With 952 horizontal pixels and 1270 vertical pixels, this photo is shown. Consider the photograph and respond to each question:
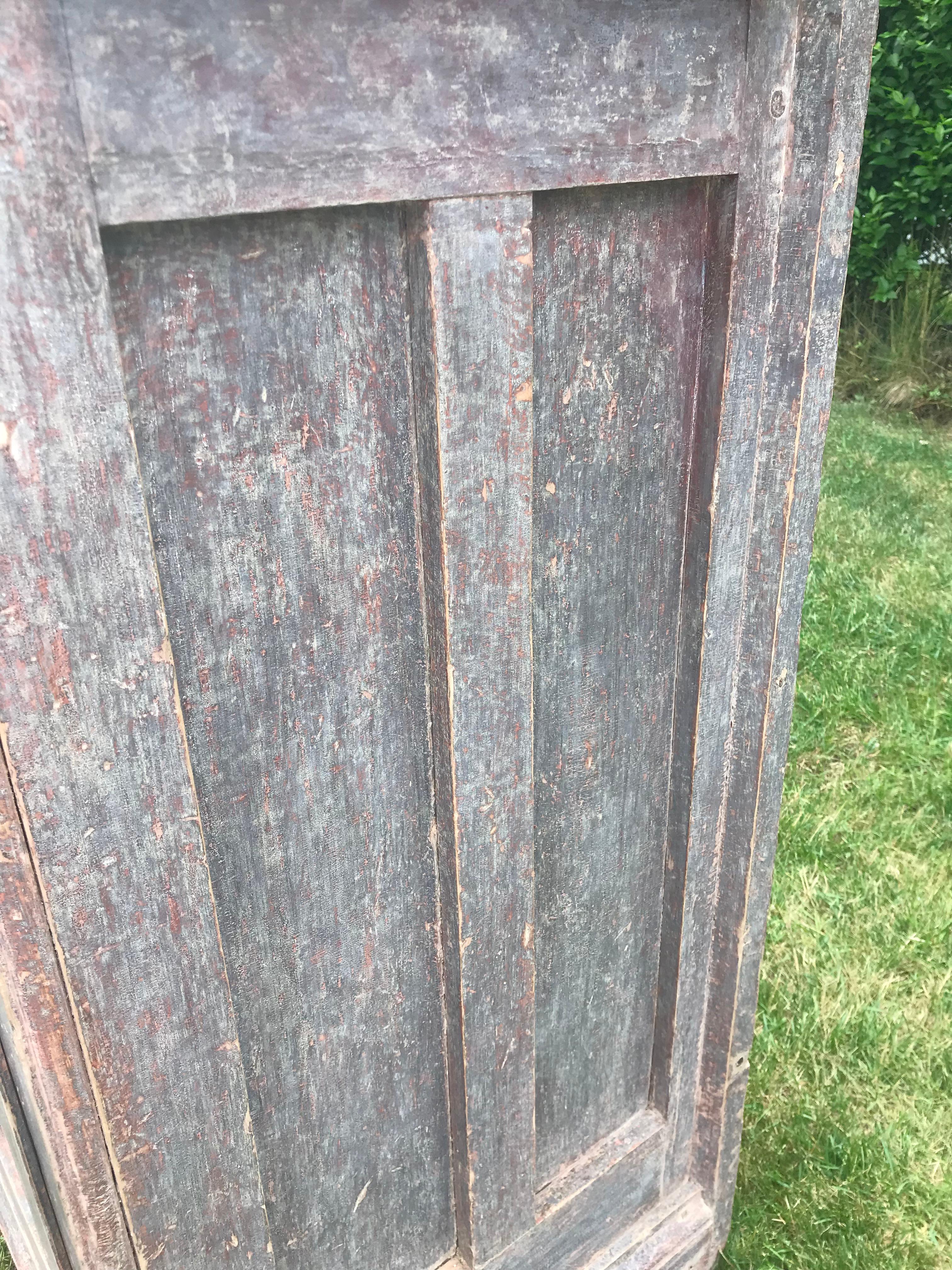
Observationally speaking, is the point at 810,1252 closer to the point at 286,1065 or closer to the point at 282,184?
the point at 286,1065

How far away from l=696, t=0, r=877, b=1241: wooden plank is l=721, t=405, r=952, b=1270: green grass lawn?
371 millimetres

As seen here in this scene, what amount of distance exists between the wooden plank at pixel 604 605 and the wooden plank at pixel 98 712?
488 millimetres

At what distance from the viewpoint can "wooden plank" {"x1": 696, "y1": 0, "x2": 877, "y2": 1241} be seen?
48.3 inches

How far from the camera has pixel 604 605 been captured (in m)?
1.37

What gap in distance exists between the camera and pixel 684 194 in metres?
1.23

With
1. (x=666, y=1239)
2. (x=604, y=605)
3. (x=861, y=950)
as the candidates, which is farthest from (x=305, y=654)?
(x=861, y=950)

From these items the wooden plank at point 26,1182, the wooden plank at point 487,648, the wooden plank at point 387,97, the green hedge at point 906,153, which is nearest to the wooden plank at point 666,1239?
the wooden plank at point 487,648

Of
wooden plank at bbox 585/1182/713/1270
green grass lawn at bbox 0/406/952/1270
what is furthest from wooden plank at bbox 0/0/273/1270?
green grass lawn at bbox 0/406/952/1270

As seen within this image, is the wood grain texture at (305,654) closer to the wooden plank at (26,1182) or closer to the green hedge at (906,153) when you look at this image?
the wooden plank at (26,1182)

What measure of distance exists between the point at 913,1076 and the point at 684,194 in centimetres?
201

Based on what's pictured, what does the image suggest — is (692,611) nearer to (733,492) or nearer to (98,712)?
(733,492)

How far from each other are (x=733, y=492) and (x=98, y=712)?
84 cm

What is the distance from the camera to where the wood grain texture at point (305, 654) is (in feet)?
3.09

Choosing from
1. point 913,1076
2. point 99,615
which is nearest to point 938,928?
point 913,1076
